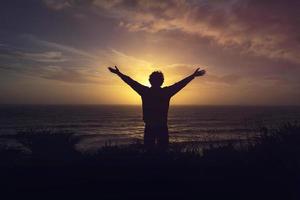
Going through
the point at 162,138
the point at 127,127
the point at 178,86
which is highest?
the point at 178,86

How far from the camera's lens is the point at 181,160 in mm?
5969

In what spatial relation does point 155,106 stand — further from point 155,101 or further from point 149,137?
point 149,137

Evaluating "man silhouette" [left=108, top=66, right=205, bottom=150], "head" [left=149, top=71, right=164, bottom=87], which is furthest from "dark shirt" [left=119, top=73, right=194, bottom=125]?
Answer: "head" [left=149, top=71, right=164, bottom=87]

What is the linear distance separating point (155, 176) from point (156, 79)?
2704 mm

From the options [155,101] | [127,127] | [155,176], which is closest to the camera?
[155,176]

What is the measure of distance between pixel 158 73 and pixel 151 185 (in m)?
3.09

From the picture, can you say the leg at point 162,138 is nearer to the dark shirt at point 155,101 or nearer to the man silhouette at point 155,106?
the man silhouette at point 155,106

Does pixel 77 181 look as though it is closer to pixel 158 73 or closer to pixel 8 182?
pixel 8 182

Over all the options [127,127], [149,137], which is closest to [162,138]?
[149,137]

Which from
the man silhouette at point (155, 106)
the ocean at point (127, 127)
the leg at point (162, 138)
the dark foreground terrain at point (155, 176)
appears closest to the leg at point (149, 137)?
the man silhouette at point (155, 106)

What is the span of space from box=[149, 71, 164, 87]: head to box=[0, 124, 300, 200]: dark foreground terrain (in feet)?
5.69

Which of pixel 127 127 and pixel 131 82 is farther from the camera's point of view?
pixel 127 127

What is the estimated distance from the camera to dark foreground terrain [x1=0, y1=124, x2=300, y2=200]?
185 inches

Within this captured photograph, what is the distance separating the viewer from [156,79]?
721 cm
